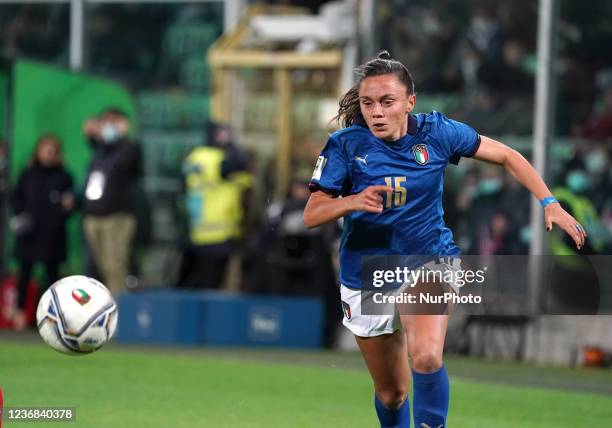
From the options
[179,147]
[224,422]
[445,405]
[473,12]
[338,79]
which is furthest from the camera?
[179,147]

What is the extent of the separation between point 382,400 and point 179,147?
43.7ft

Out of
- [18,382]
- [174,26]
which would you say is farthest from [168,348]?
[174,26]

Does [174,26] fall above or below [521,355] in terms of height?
above

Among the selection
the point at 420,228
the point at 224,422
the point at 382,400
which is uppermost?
the point at 420,228

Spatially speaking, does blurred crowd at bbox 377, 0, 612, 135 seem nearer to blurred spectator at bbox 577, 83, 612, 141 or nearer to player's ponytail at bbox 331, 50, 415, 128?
blurred spectator at bbox 577, 83, 612, 141

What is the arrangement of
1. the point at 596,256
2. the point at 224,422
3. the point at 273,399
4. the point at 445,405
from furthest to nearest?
the point at 596,256 → the point at 273,399 → the point at 224,422 → the point at 445,405

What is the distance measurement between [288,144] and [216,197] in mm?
1866

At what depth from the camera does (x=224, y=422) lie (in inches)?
371

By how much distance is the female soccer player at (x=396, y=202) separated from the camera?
7.14 meters

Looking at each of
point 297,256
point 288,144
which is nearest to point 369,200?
point 297,256

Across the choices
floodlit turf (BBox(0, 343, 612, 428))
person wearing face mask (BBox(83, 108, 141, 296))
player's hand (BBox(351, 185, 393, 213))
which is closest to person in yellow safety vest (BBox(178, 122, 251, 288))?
person wearing face mask (BBox(83, 108, 141, 296))

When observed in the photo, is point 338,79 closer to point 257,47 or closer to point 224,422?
point 257,47

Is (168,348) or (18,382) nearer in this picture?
(18,382)

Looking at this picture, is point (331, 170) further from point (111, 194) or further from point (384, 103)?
point (111, 194)
